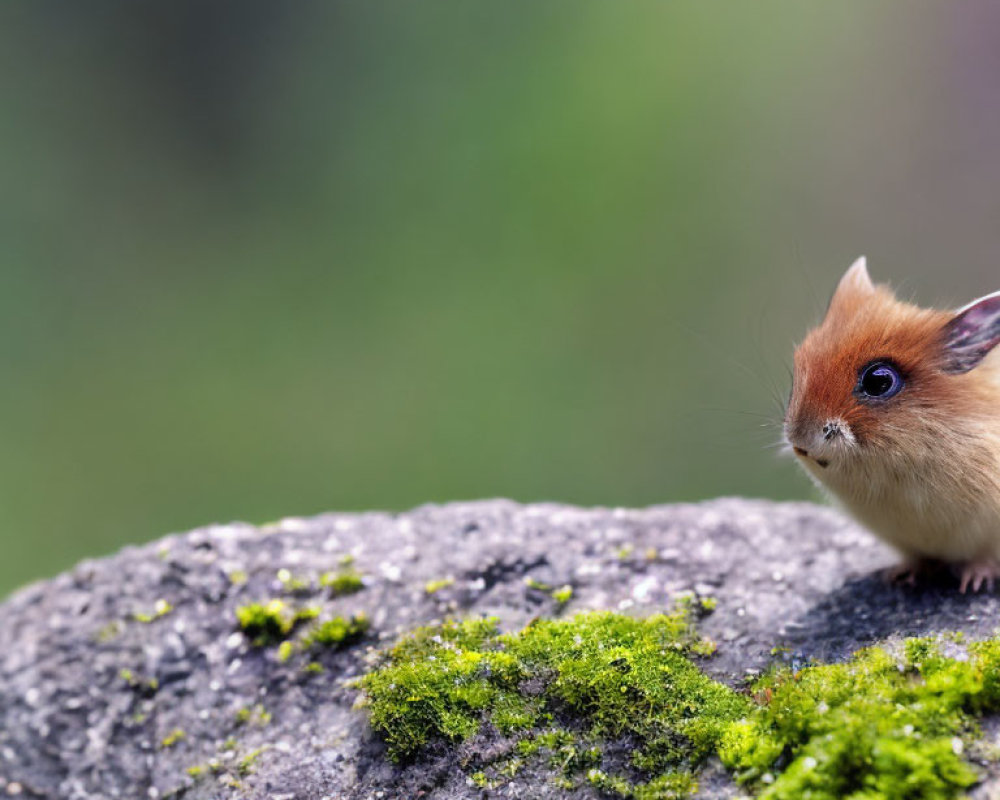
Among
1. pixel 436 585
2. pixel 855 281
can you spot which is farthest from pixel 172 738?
pixel 855 281

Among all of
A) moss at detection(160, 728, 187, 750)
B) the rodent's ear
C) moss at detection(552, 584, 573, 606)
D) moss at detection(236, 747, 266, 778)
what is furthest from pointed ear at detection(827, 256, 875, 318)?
moss at detection(160, 728, 187, 750)

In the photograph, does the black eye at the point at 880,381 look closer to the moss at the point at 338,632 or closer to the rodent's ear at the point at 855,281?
the rodent's ear at the point at 855,281

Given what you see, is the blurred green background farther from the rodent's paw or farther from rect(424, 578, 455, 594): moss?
the rodent's paw

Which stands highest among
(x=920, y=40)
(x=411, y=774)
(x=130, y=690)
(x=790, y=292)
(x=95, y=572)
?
(x=920, y=40)

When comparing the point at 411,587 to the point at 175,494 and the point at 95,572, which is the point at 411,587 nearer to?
the point at 95,572

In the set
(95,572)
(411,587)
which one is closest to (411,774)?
(411,587)
